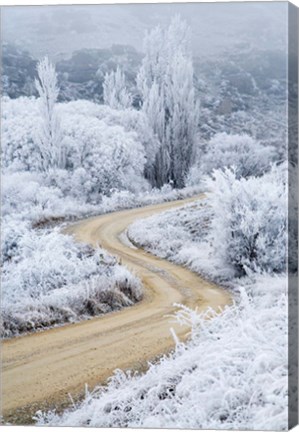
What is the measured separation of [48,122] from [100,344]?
159cm

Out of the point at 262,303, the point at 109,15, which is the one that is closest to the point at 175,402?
the point at 262,303

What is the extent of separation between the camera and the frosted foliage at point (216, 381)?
6148 mm

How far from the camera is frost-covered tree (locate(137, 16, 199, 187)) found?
675 cm

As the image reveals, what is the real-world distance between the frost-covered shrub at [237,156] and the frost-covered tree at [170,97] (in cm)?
17

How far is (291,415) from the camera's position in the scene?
6250mm

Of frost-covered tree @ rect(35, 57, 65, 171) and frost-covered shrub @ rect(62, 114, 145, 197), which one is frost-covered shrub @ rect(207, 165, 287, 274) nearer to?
frost-covered shrub @ rect(62, 114, 145, 197)

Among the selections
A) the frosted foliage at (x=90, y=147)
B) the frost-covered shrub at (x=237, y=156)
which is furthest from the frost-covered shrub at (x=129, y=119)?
the frost-covered shrub at (x=237, y=156)

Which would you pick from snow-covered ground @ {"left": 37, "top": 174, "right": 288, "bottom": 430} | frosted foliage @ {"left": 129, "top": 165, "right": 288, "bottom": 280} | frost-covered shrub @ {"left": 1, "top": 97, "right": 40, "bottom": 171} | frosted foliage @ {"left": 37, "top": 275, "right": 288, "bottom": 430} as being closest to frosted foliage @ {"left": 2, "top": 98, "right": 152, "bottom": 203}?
frost-covered shrub @ {"left": 1, "top": 97, "right": 40, "bottom": 171}

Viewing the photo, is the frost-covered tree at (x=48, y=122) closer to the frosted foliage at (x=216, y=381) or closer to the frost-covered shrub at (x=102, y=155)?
the frost-covered shrub at (x=102, y=155)

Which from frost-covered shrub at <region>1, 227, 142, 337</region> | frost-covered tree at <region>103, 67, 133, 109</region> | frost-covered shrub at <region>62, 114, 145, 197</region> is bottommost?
frost-covered shrub at <region>1, 227, 142, 337</region>

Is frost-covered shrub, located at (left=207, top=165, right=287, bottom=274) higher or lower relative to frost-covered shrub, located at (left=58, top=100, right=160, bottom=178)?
lower

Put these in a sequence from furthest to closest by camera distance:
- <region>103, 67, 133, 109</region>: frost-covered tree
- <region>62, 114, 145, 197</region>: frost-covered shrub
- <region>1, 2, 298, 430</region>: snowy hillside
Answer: <region>62, 114, 145, 197</region>: frost-covered shrub
<region>103, 67, 133, 109</region>: frost-covered tree
<region>1, 2, 298, 430</region>: snowy hillside

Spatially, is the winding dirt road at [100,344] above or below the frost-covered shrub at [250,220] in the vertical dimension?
below

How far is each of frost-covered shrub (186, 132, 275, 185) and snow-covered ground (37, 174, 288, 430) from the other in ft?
0.42
